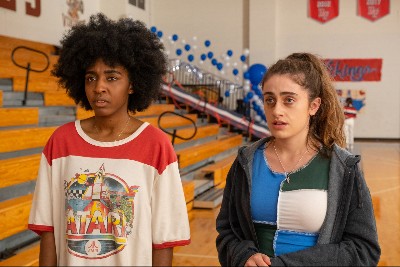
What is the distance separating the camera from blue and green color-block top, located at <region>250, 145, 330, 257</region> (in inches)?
59.9

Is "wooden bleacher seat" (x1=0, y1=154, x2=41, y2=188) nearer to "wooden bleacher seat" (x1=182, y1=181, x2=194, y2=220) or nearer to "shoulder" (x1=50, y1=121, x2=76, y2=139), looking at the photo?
"wooden bleacher seat" (x1=182, y1=181, x2=194, y2=220)

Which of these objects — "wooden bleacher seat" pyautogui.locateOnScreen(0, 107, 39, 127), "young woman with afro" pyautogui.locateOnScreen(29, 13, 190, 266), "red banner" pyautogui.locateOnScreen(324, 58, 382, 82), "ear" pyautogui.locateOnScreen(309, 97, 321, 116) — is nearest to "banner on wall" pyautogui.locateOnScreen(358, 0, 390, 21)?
"red banner" pyautogui.locateOnScreen(324, 58, 382, 82)

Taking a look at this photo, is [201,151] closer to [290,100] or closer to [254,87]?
[254,87]

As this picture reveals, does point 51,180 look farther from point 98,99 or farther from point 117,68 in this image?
point 117,68

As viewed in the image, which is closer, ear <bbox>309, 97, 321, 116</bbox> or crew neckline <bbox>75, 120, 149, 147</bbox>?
crew neckline <bbox>75, 120, 149, 147</bbox>

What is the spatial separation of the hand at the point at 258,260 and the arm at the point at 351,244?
17mm

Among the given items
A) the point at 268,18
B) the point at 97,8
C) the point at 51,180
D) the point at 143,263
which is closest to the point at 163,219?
the point at 143,263

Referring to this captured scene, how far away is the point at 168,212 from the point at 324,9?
12.1m

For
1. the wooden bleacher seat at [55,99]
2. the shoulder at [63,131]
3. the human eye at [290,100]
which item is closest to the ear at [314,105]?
the human eye at [290,100]

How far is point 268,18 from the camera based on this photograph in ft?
42.1

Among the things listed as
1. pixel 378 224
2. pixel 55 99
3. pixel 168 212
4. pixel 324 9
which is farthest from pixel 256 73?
pixel 168 212

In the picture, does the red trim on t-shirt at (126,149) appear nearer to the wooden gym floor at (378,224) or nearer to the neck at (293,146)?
the neck at (293,146)

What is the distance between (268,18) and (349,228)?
11760mm

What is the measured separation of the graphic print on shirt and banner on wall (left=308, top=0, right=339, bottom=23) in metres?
12.1
